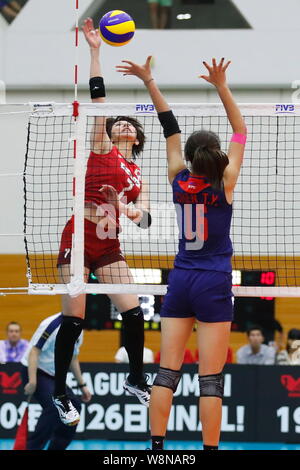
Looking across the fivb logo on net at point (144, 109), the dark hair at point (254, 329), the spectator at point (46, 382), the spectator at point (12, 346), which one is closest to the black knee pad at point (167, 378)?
the fivb logo on net at point (144, 109)

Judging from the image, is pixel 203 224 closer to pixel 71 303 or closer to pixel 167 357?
pixel 167 357

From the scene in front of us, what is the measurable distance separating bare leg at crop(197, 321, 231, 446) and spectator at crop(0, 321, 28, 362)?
30.9ft

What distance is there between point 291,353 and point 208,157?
932 cm

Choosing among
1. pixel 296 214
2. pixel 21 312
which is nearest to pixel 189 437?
pixel 296 214

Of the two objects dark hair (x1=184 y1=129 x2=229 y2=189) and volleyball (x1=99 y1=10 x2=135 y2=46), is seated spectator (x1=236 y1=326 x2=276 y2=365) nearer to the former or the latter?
volleyball (x1=99 y1=10 x2=135 y2=46)

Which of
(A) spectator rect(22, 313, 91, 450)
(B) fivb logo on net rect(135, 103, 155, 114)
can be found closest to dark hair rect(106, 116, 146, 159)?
(B) fivb logo on net rect(135, 103, 155, 114)

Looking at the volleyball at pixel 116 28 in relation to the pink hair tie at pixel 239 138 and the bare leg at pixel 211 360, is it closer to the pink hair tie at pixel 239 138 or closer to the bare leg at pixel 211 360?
the pink hair tie at pixel 239 138

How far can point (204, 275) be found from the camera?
22.9 ft

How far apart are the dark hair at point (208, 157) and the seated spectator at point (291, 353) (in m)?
8.99

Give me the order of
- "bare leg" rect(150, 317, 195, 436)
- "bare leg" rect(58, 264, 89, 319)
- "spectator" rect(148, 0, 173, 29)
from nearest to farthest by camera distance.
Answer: "bare leg" rect(150, 317, 195, 436), "bare leg" rect(58, 264, 89, 319), "spectator" rect(148, 0, 173, 29)

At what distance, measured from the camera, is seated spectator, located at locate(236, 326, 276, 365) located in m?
15.9

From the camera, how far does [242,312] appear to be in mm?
16266

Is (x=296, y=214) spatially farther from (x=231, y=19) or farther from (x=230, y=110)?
(x=230, y=110)

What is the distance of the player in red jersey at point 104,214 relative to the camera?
8039 millimetres
